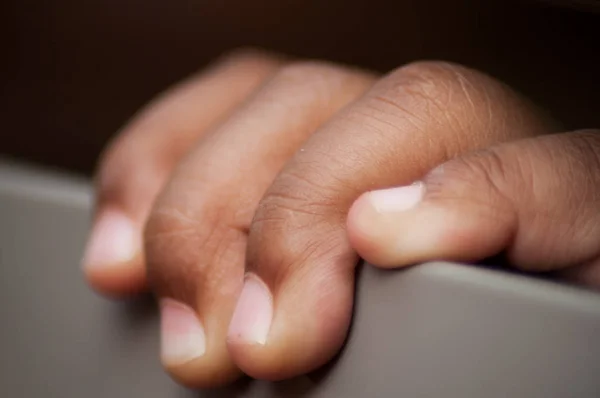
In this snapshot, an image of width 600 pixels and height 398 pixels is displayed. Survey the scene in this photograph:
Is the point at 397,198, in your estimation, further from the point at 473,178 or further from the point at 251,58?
the point at 251,58

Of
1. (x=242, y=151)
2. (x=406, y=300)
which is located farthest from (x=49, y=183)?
(x=406, y=300)

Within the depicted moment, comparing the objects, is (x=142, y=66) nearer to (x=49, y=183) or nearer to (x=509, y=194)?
(x=49, y=183)

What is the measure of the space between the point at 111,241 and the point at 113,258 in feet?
0.05

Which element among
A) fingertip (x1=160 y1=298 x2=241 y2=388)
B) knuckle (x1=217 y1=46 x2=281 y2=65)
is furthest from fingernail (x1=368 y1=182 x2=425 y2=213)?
knuckle (x1=217 y1=46 x2=281 y2=65)

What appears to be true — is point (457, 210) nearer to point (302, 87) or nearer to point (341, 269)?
point (341, 269)

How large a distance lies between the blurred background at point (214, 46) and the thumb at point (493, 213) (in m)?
0.06

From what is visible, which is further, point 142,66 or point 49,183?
point 142,66

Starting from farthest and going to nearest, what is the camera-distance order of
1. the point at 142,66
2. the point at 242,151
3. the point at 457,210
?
the point at 142,66 → the point at 242,151 → the point at 457,210

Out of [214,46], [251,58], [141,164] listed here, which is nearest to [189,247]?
[141,164]

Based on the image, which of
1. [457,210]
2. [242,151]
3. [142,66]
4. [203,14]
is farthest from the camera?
[142,66]

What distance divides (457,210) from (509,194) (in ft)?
0.08

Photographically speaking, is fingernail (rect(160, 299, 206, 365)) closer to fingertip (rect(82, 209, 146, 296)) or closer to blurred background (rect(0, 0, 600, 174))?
fingertip (rect(82, 209, 146, 296))

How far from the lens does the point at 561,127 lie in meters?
0.33

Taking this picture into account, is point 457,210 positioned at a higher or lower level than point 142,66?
higher
